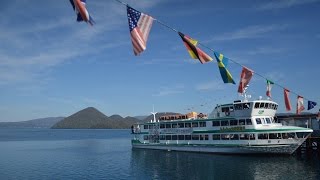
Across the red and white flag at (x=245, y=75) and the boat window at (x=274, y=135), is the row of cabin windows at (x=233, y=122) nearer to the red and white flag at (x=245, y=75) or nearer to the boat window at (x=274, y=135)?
the boat window at (x=274, y=135)

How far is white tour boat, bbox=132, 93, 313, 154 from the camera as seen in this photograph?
50.5m

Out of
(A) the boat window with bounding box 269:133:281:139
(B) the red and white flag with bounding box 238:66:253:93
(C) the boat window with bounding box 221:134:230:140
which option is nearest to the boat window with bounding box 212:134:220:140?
(C) the boat window with bounding box 221:134:230:140

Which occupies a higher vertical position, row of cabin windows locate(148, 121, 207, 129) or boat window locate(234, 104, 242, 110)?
boat window locate(234, 104, 242, 110)

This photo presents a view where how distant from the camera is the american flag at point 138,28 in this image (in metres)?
21.2

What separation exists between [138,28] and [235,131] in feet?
119

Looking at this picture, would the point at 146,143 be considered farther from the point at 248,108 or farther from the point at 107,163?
the point at 248,108

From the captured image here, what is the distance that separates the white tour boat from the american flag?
113 feet

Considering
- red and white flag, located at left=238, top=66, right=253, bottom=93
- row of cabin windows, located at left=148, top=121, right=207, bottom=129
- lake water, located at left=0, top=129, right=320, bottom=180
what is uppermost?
red and white flag, located at left=238, top=66, right=253, bottom=93

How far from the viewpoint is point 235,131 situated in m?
53.9

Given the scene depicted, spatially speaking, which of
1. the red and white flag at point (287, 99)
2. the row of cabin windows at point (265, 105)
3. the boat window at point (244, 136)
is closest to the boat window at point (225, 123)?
the boat window at point (244, 136)

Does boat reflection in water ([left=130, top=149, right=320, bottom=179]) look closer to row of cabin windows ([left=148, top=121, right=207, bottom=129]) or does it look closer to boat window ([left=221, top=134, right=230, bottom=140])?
boat window ([left=221, top=134, right=230, bottom=140])

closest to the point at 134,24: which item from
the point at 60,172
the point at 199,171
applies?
the point at 199,171

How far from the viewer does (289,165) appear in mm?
44875

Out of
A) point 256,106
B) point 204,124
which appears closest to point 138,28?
point 256,106
